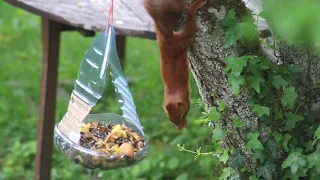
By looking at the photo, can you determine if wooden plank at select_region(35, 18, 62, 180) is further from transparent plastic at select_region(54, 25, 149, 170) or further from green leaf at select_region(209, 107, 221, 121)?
green leaf at select_region(209, 107, 221, 121)

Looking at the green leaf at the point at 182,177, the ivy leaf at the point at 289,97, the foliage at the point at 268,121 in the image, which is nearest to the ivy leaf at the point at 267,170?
the foliage at the point at 268,121

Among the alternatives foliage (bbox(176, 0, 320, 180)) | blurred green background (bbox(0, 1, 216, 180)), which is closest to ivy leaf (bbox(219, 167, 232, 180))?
foliage (bbox(176, 0, 320, 180))

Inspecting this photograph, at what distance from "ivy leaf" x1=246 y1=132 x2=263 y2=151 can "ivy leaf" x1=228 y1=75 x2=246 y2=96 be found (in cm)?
17

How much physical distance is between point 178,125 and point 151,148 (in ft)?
8.75

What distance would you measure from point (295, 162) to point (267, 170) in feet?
0.31

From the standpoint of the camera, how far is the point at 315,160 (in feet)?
5.94

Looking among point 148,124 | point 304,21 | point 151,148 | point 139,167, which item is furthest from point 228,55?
point 148,124

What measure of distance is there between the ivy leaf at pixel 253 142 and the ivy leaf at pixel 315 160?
137 millimetres

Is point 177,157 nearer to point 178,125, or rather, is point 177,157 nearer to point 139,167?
point 139,167

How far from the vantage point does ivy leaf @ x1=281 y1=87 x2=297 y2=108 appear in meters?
1.81

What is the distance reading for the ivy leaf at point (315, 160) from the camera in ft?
5.91

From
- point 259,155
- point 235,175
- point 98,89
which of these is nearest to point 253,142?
point 259,155

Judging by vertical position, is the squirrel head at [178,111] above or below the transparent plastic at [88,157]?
above

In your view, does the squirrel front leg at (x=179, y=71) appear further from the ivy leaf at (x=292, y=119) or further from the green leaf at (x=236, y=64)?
the ivy leaf at (x=292, y=119)
